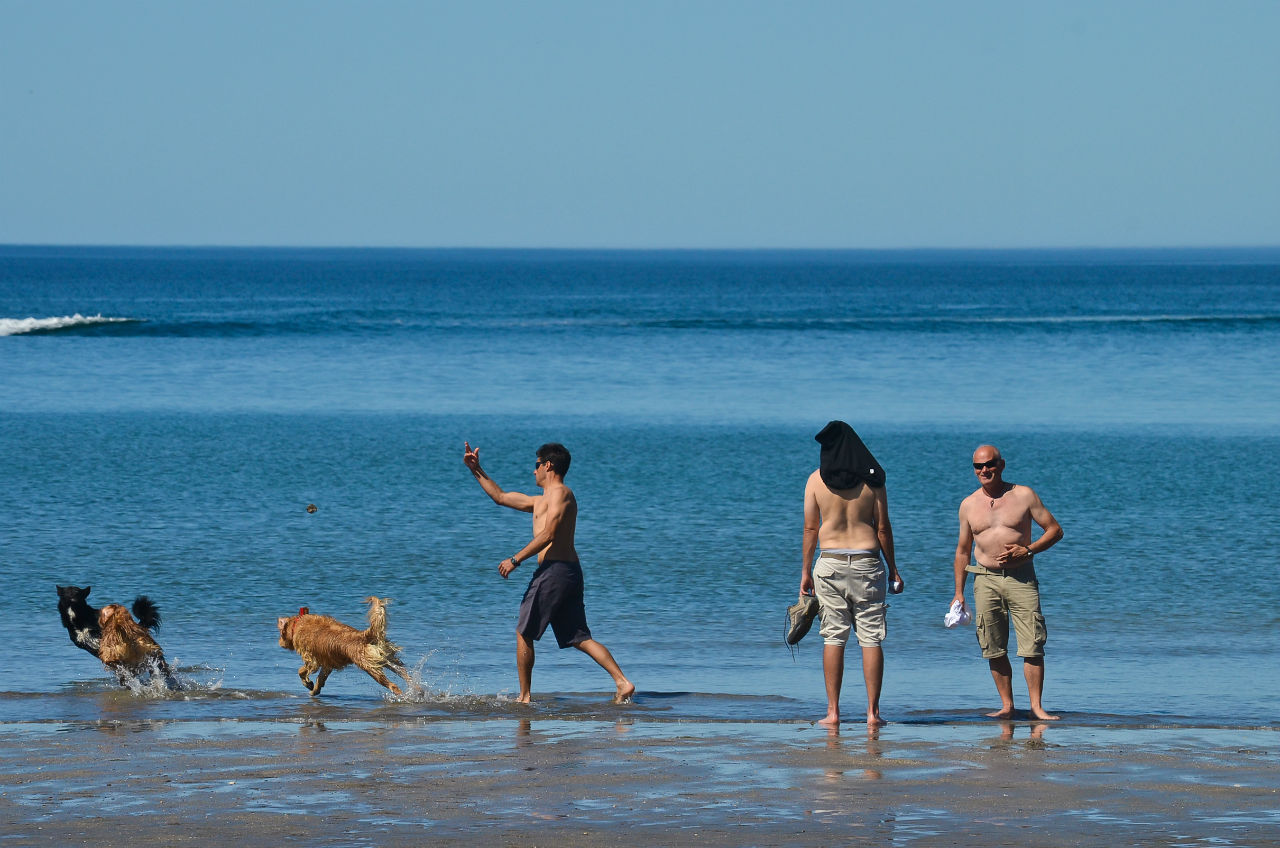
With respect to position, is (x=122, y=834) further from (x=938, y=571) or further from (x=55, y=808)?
(x=938, y=571)

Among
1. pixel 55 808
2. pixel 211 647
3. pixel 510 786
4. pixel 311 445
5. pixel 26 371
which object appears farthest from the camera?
pixel 26 371

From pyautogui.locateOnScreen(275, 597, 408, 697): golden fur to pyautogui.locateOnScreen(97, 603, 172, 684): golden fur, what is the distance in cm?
79

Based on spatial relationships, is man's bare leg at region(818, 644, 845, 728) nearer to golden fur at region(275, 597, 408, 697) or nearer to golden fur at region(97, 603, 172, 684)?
golden fur at region(275, 597, 408, 697)

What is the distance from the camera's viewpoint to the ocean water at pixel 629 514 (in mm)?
10094

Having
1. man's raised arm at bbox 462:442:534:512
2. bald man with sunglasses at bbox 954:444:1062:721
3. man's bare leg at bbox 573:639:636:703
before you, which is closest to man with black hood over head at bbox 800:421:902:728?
bald man with sunglasses at bbox 954:444:1062:721

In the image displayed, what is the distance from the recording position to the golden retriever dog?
9227 millimetres

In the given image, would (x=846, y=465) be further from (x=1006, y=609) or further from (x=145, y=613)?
(x=145, y=613)

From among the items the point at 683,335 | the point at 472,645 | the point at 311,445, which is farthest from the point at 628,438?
the point at 683,335

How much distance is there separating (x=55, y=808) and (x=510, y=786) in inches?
71.9

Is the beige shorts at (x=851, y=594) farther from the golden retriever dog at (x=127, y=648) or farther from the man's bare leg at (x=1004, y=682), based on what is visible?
the golden retriever dog at (x=127, y=648)

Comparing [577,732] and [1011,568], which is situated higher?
[1011,568]

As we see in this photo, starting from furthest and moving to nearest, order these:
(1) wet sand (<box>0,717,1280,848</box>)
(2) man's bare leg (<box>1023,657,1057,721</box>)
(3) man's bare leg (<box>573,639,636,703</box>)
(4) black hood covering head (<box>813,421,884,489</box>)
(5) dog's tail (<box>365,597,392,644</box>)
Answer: (3) man's bare leg (<box>573,639,636,703</box>), (5) dog's tail (<box>365,597,392,644</box>), (2) man's bare leg (<box>1023,657,1057,721</box>), (4) black hood covering head (<box>813,421,884,489</box>), (1) wet sand (<box>0,717,1280,848</box>)

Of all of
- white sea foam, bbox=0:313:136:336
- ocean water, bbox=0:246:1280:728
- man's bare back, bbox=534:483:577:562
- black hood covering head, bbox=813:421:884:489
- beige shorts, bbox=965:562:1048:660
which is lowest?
ocean water, bbox=0:246:1280:728

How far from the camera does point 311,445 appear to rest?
87.2ft
